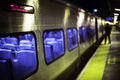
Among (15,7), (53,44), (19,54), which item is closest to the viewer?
(15,7)

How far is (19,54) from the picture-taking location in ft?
14.5

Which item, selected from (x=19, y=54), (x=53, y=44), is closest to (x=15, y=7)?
(x=19, y=54)

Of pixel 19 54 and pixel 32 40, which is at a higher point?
pixel 32 40

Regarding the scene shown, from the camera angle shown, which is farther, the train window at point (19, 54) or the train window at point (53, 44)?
the train window at point (53, 44)

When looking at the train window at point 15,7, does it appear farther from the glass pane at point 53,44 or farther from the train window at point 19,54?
the glass pane at point 53,44

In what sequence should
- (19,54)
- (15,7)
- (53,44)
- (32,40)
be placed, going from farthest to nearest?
(53,44), (32,40), (19,54), (15,7)

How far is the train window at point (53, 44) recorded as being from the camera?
563cm

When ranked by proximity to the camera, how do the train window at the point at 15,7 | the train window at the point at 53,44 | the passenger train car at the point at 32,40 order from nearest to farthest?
1. the train window at the point at 15,7
2. the passenger train car at the point at 32,40
3. the train window at the point at 53,44

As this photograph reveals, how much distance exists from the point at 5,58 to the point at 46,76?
1464 millimetres

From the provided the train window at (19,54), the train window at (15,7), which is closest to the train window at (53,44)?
the train window at (19,54)

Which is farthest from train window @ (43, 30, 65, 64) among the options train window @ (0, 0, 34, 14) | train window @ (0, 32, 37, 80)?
train window @ (0, 0, 34, 14)

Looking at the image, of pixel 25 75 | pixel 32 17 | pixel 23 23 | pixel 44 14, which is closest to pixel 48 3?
pixel 44 14

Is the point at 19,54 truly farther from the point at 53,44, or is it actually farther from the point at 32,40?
the point at 53,44

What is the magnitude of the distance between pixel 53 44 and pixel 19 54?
205 centimetres
